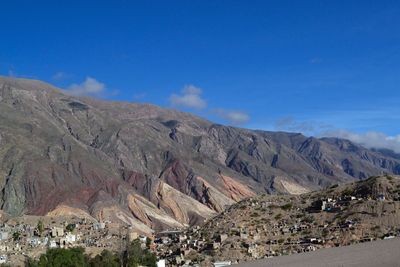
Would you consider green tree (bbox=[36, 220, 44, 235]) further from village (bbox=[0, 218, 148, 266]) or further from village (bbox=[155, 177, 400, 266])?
village (bbox=[155, 177, 400, 266])

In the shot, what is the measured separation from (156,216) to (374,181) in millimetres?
89916

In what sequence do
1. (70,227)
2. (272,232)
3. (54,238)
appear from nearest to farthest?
(272,232) < (54,238) < (70,227)

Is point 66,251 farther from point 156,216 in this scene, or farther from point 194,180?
point 194,180

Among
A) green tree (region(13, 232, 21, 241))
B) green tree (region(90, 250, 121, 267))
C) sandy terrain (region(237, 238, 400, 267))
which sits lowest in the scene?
green tree (region(90, 250, 121, 267))

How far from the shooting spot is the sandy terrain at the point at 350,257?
131 ft

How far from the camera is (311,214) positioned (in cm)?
6506

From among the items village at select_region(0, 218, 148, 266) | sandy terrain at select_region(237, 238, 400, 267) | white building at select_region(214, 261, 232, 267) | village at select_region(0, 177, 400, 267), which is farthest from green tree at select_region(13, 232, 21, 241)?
sandy terrain at select_region(237, 238, 400, 267)

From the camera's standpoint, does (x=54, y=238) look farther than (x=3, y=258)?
Yes

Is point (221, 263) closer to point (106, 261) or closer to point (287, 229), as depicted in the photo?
point (287, 229)

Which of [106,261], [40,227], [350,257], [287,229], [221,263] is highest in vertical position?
[40,227]

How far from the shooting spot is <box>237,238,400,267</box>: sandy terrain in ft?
131

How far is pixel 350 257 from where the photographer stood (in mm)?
43500

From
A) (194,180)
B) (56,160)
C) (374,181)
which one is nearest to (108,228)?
(374,181)

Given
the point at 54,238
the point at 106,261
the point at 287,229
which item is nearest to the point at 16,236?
the point at 54,238
